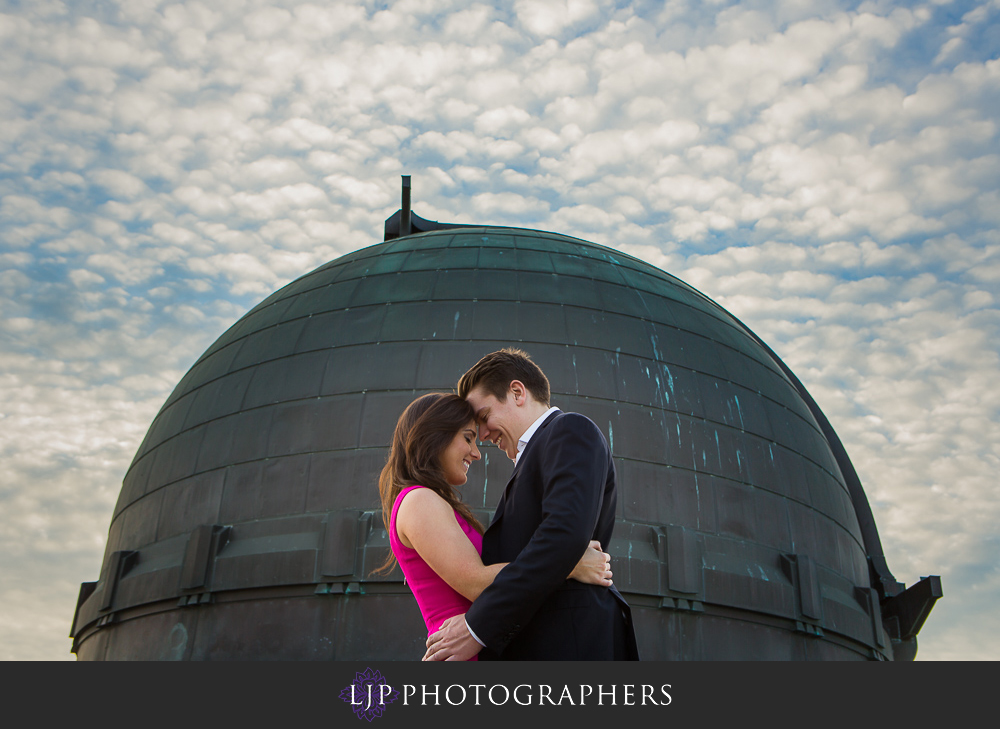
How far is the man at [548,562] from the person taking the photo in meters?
3.36

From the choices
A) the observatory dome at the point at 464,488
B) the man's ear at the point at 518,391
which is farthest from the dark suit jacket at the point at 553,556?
the observatory dome at the point at 464,488

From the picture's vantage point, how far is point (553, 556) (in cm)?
335

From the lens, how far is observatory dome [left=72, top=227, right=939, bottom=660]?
11.0 metres

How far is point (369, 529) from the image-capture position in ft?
36.0

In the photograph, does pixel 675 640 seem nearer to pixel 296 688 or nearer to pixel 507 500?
pixel 507 500

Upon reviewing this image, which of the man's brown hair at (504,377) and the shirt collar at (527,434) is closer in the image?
the shirt collar at (527,434)

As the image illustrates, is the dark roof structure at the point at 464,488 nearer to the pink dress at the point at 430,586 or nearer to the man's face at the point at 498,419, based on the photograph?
the man's face at the point at 498,419

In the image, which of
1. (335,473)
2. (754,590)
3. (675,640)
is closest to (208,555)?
(335,473)

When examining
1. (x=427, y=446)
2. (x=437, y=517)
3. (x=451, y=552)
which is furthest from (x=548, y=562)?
(x=427, y=446)

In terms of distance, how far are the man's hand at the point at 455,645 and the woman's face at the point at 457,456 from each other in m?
0.77

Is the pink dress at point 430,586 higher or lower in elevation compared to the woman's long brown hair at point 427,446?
lower

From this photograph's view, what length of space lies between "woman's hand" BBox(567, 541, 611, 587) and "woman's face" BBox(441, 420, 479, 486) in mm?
761

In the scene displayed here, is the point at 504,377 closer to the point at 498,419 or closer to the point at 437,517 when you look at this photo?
the point at 498,419

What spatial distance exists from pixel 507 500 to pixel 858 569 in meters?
12.5
